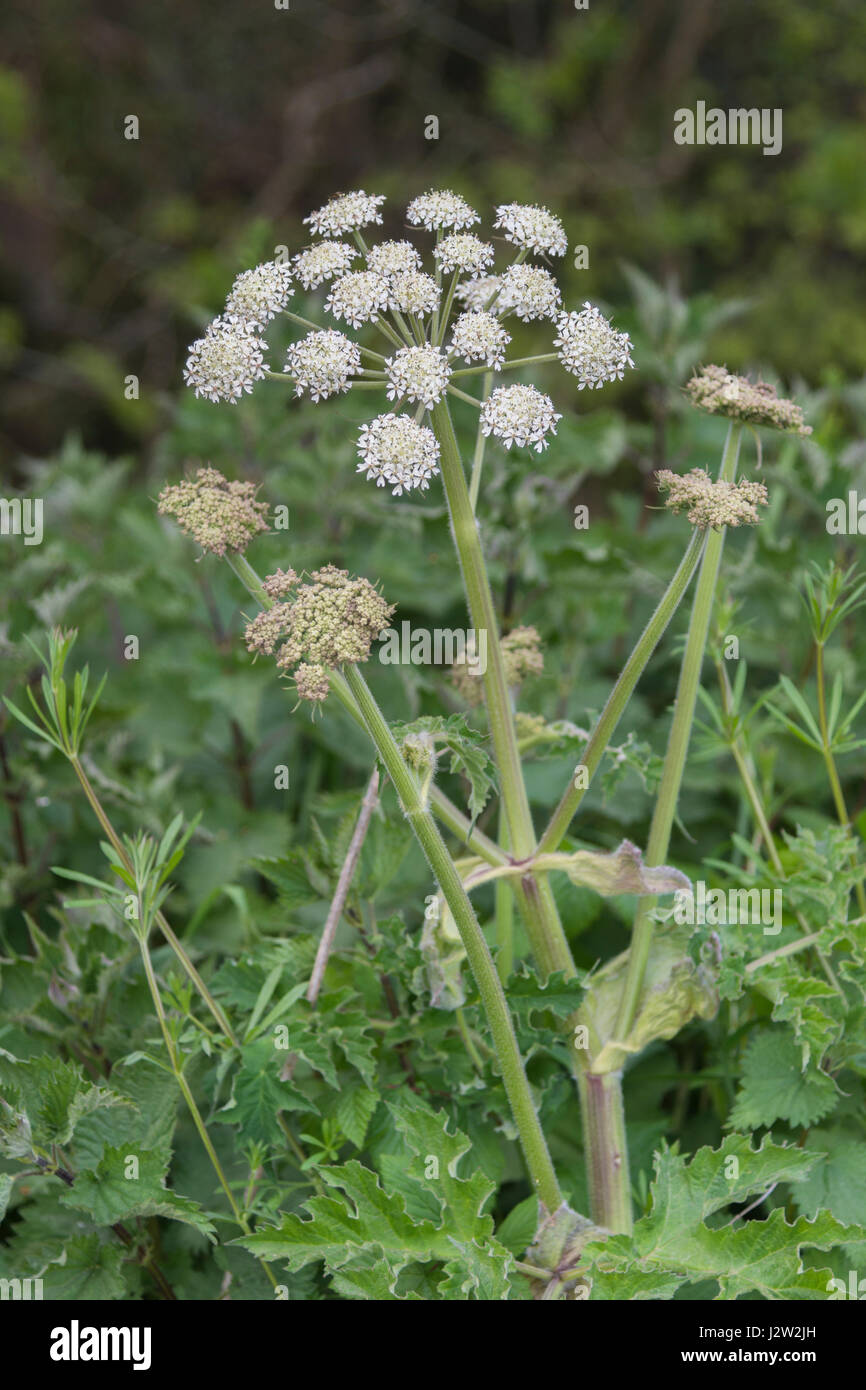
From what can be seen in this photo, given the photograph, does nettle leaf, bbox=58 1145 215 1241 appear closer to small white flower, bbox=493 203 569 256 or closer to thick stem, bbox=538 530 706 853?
thick stem, bbox=538 530 706 853

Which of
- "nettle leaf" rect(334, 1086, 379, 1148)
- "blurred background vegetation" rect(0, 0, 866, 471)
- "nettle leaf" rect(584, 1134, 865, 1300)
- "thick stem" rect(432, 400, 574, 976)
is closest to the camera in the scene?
"nettle leaf" rect(584, 1134, 865, 1300)

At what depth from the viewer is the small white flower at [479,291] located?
1.56 meters

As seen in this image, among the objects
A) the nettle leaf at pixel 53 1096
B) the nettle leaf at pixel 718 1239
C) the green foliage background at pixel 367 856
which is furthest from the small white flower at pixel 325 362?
the nettle leaf at pixel 718 1239

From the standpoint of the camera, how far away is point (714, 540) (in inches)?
67.5

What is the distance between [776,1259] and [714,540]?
3.00ft

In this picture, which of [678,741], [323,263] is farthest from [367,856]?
[323,263]

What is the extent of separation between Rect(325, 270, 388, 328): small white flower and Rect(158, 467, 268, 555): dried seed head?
0.26m

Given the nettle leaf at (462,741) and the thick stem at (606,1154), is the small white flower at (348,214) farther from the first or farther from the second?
the thick stem at (606,1154)

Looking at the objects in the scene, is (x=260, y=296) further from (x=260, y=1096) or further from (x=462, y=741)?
(x=260, y=1096)

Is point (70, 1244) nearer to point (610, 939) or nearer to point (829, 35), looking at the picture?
point (610, 939)

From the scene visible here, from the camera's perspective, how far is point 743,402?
1.60 m

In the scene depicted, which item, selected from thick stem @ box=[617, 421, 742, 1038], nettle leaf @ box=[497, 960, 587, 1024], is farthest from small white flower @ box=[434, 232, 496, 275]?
nettle leaf @ box=[497, 960, 587, 1024]

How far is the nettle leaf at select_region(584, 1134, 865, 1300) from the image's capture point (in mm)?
1456

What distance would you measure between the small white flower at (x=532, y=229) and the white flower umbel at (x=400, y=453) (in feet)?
1.01
